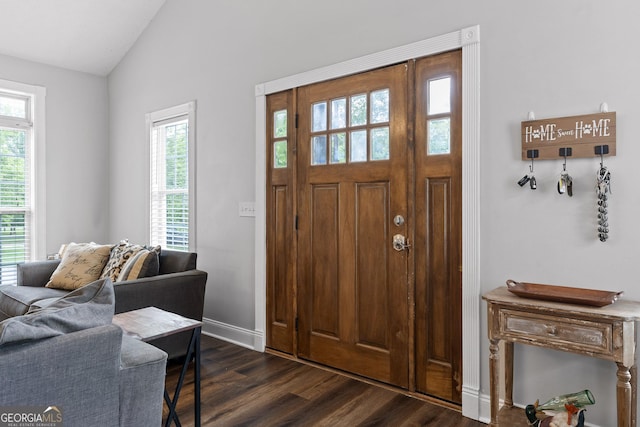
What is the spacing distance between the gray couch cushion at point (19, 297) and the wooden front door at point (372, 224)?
1.68m

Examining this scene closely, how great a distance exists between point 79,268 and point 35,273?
1.65 ft

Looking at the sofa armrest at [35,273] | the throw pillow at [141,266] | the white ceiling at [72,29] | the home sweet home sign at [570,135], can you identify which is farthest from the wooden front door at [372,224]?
the white ceiling at [72,29]

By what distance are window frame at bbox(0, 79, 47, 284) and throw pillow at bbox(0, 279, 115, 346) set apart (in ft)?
11.8

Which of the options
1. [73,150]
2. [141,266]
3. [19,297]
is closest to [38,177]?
[73,150]

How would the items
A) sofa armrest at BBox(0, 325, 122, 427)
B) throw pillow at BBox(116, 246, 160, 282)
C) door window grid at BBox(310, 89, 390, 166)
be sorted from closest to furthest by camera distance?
1. sofa armrest at BBox(0, 325, 122, 427)
2. door window grid at BBox(310, 89, 390, 166)
3. throw pillow at BBox(116, 246, 160, 282)

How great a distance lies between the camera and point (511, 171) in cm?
225

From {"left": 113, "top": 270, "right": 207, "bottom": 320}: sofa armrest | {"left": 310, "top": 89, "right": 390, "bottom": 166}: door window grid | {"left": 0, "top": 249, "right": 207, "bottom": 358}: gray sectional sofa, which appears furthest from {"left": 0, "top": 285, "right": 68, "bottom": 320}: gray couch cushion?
{"left": 310, "top": 89, "right": 390, "bottom": 166}: door window grid

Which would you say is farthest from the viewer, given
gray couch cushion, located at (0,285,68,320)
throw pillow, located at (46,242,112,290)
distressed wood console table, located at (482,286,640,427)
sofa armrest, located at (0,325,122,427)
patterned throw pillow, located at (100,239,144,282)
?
throw pillow, located at (46,242,112,290)

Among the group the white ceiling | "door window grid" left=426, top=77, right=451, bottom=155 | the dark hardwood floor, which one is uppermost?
the white ceiling

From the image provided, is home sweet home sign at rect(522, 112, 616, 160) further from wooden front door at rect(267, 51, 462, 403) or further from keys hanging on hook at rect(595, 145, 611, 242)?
wooden front door at rect(267, 51, 462, 403)

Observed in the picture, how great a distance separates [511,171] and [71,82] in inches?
188

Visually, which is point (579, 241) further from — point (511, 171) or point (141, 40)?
point (141, 40)

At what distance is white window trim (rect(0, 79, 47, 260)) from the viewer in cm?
447

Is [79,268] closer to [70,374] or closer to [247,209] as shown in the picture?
[247,209]
